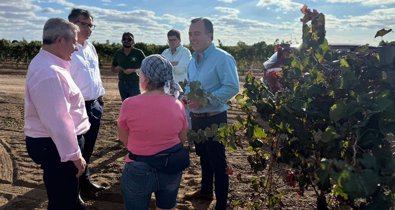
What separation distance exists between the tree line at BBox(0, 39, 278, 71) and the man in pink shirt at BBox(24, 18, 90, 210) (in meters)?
24.2

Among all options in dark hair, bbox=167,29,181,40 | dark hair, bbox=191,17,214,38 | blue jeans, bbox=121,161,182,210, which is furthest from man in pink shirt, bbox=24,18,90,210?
dark hair, bbox=167,29,181,40

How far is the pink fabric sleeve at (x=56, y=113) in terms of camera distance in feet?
8.19

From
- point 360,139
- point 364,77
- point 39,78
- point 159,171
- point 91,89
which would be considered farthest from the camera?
point 91,89

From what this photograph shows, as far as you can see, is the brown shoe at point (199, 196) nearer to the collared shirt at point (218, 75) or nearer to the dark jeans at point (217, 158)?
the dark jeans at point (217, 158)

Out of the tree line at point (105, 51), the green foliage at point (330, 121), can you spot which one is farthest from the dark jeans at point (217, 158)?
the tree line at point (105, 51)

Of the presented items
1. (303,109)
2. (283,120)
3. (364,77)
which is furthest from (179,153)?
(364,77)

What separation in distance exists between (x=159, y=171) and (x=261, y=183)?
0.62 metres

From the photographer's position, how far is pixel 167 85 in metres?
2.63

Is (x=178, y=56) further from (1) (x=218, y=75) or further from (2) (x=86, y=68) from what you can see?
(1) (x=218, y=75)

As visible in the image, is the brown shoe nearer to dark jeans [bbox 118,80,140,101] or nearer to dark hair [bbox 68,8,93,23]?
dark hair [bbox 68,8,93,23]

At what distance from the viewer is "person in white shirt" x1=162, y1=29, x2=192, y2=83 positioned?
595cm

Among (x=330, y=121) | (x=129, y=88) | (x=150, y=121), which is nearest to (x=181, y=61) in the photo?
(x=129, y=88)

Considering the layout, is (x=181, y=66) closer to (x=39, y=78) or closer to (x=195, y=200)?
(x=195, y=200)

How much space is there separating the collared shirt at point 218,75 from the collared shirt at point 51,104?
118 centimetres
